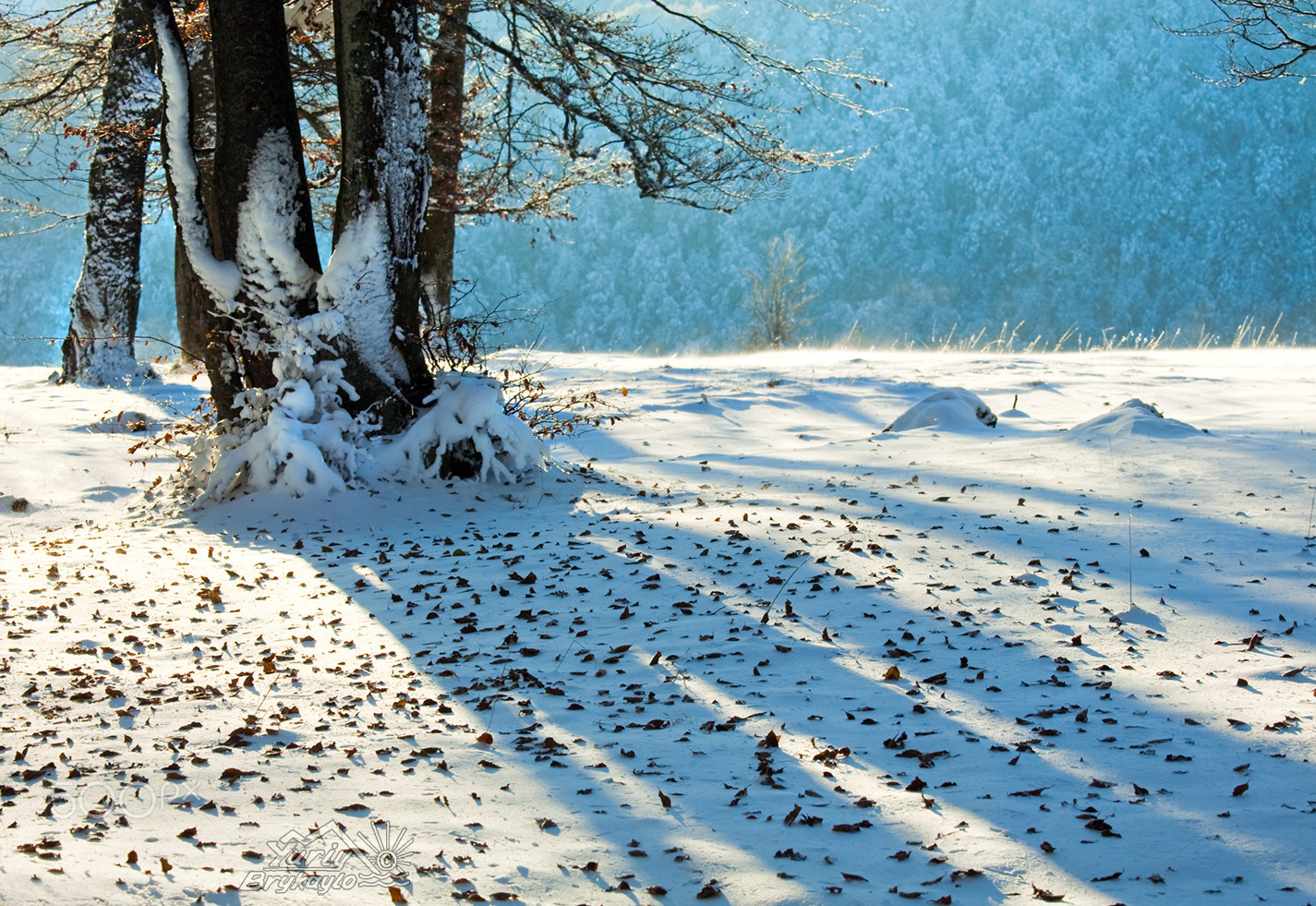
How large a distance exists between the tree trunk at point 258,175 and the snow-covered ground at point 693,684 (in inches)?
46.8

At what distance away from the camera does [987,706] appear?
2.71 metres

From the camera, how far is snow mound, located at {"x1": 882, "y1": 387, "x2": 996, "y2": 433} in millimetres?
7098

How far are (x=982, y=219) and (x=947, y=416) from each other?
71230mm

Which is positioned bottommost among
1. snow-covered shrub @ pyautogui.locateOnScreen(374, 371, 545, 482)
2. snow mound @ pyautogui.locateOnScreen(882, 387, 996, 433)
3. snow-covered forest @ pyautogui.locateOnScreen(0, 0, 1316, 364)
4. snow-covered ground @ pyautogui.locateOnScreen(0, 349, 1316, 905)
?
snow-covered ground @ pyautogui.locateOnScreen(0, 349, 1316, 905)

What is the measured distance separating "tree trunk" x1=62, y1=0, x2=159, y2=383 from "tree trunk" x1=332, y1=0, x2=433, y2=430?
236 inches

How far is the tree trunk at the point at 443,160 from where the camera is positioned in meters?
9.74

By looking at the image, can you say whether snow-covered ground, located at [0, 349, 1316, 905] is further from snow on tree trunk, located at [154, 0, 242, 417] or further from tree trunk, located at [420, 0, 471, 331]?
tree trunk, located at [420, 0, 471, 331]

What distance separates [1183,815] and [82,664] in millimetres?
3337

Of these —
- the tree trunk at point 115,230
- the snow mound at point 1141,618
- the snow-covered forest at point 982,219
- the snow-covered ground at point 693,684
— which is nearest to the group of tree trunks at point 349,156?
the snow-covered ground at point 693,684

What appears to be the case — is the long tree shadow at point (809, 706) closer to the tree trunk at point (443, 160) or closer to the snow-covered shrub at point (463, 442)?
the snow-covered shrub at point (463, 442)

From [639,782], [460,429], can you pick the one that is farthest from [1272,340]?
[639,782]

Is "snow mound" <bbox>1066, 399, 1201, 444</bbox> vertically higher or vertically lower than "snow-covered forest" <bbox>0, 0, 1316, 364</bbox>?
lower

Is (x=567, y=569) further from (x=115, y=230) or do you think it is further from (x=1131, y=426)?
(x=115, y=230)

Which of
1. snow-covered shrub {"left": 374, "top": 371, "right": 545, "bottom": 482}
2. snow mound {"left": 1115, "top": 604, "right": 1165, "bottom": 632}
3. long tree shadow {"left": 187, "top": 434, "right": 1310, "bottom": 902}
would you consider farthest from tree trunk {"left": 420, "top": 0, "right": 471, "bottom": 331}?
snow mound {"left": 1115, "top": 604, "right": 1165, "bottom": 632}
